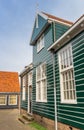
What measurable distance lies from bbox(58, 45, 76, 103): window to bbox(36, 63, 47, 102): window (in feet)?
8.16

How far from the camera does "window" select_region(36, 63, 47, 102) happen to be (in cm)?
1030

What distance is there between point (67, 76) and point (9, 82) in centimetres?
2236

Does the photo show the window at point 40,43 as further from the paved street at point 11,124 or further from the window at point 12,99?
the window at point 12,99

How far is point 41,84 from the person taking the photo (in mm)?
10789

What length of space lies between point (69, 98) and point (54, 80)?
163cm

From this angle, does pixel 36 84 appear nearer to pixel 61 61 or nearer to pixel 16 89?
pixel 61 61

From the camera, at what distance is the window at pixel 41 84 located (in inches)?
406

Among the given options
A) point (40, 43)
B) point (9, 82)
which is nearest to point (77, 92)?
point (40, 43)

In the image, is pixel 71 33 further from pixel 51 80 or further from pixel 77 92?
pixel 51 80

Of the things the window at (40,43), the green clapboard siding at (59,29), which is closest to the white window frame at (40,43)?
the window at (40,43)

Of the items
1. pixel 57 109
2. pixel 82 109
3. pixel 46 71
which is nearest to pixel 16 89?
pixel 46 71

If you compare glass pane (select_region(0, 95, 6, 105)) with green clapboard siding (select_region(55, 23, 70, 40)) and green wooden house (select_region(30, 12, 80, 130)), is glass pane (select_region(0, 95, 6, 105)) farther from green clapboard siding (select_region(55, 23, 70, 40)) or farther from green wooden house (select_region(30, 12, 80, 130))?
green clapboard siding (select_region(55, 23, 70, 40))

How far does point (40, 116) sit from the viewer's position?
1044 cm

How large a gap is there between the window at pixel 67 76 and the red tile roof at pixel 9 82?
19772 millimetres
